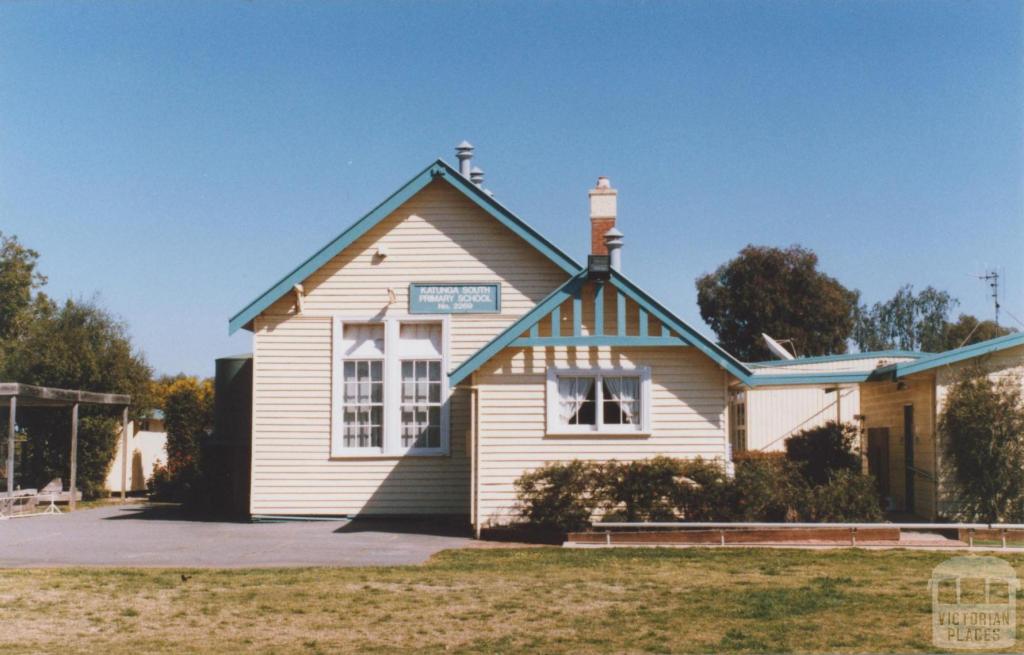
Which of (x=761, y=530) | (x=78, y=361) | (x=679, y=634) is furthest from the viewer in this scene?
(x=78, y=361)

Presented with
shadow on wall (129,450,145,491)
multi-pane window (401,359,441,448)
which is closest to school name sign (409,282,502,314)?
multi-pane window (401,359,441,448)

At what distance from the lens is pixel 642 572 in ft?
43.2

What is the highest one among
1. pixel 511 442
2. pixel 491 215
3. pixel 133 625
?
pixel 491 215

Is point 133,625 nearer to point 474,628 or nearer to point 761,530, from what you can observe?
point 474,628

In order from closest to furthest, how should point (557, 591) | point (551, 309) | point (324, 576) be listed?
point (557, 591), point (324, 576), point (551, 309)

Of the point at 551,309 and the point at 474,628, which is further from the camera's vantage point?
the point at 551,309

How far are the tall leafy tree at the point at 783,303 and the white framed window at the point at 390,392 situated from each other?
42.0 metres

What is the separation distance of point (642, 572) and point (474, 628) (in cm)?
386

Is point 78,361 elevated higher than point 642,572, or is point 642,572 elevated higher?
point 78,361

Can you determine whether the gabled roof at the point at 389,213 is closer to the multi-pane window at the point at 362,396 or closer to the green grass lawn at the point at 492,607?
the multi-pane window at the point at 362,396

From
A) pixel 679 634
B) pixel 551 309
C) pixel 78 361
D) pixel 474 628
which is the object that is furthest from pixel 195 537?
pixel 78 361

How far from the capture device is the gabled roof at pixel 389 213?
65.0 ft

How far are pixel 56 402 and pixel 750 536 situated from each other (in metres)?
16.6

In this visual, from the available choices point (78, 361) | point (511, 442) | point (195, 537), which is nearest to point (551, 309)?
point (511, 442)
